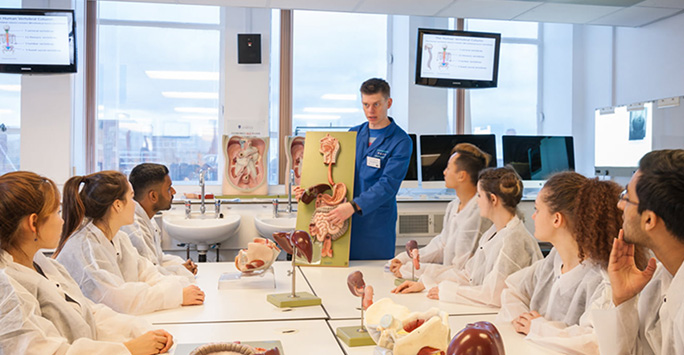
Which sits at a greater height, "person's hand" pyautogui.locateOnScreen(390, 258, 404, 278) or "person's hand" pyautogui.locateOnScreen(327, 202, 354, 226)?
"person's hand" pyautogui.locateOnScreen(327, 202, 354, 226)

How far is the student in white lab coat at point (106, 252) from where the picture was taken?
6.63ft

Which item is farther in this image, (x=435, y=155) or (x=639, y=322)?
(x=435, y=155)

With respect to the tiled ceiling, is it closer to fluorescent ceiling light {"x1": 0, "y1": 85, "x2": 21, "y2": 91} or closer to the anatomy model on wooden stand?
fluorescent ceiling light {"x1": 0, "y1": 85, "x2": 21, "y2": 91}

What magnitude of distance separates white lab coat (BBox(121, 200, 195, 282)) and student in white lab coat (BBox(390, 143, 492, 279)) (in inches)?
42.0

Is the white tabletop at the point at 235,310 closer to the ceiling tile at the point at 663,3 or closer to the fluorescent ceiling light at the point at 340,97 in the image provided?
the fluorescent ceiling light at the point at 340,97

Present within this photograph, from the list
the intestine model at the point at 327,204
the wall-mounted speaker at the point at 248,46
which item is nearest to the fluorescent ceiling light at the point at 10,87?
the wall-mounted speaker at the point at 248,46

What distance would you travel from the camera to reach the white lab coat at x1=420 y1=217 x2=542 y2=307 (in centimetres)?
221

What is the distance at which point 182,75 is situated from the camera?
5.20 meters

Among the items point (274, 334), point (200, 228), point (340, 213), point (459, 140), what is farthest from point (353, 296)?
point (459, 140)

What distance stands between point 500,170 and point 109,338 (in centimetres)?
171

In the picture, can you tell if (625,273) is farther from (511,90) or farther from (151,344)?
(511,90)

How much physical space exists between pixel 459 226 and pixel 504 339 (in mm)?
1060

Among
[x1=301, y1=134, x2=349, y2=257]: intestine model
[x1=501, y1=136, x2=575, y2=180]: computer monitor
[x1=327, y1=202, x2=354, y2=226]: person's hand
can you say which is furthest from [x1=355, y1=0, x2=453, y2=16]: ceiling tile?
[x1=327, y1=202, x2=354, y2=226]: person's hand

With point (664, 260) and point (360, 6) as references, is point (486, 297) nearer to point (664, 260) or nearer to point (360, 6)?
point (664, 260)
